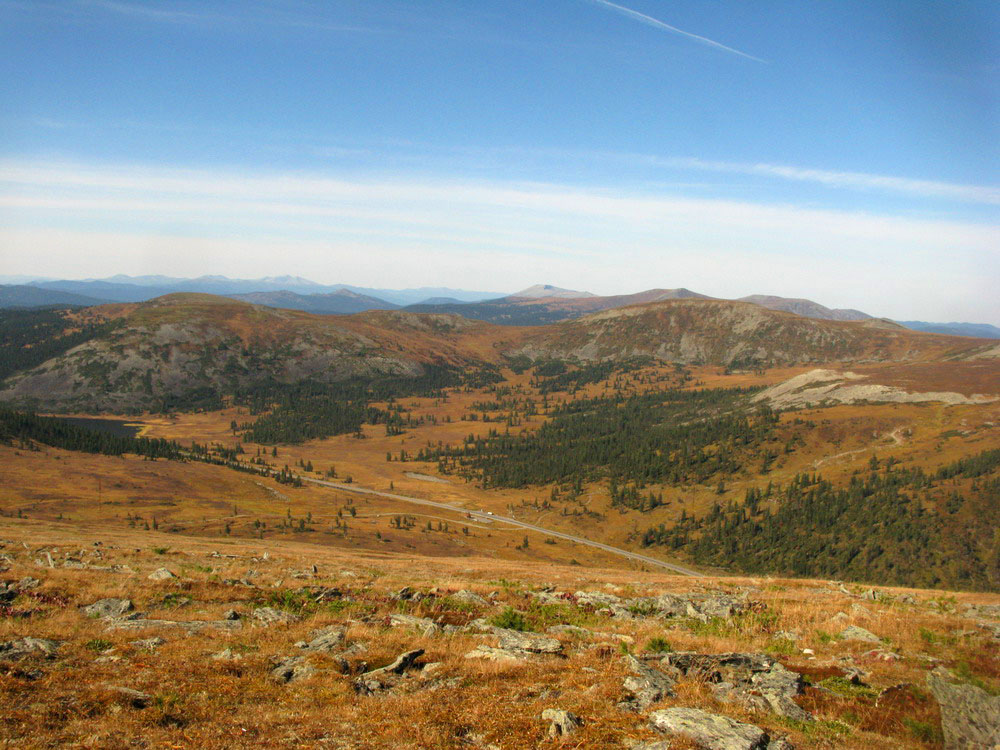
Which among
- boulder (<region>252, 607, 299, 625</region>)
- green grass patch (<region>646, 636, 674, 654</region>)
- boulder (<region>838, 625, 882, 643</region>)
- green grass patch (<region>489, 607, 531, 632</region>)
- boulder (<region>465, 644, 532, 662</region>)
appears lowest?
green grass patch (<region>489, 607, 531, 632</region>)

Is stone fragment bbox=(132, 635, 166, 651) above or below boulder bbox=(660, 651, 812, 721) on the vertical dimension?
below

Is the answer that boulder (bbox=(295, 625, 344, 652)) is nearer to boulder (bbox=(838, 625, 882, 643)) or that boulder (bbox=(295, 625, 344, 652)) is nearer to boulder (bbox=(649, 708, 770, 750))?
boulder (bbox=(649, 708, 770, 750))

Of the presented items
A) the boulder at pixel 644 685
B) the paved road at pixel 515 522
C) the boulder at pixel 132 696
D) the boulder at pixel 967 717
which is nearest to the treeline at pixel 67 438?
the paved road at pixel 515 522

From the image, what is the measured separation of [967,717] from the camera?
11.1 metres

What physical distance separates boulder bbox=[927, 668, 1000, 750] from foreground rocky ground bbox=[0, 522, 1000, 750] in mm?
41

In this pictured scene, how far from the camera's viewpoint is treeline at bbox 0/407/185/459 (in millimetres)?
125562

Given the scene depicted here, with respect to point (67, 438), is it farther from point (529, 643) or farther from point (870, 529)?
point (870, 529)

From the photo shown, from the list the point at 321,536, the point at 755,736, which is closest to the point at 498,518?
the point at 321,536

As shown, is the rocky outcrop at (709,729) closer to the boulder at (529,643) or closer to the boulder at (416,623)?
the boulder at (529,643)

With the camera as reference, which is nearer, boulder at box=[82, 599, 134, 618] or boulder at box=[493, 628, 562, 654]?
boulder at box=[493, 628, 562, 654]

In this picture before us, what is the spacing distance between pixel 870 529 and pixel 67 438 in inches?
7040

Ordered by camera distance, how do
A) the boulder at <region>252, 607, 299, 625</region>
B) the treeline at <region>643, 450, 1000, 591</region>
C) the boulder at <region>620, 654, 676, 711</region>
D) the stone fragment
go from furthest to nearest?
the treeline at <region>643, 450, 1000, 591</region>
the boulder at <region>252, 607, 299, 625</region>
the stone fragment
the boulder at <region>620, 654, 676, 711</region>

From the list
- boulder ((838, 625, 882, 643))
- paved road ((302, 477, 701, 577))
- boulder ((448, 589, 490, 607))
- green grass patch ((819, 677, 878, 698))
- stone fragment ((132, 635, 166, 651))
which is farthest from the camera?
paved road ((302, 477, 701, 577))

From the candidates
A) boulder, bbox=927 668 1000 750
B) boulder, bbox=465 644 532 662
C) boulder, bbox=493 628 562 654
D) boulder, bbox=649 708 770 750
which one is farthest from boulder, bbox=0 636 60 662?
boulder, bbox=927 668 1000 750
